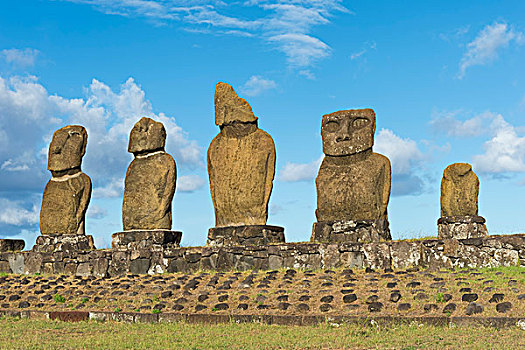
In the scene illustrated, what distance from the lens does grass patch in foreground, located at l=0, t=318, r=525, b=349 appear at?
26.4ft

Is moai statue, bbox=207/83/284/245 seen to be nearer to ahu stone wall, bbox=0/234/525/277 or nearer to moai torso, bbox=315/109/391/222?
A: ahu stone wall, bbox=0/234/525/277

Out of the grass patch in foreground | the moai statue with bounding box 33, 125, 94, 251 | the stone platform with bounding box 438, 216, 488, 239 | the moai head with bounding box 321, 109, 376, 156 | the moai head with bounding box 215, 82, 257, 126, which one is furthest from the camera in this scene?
the moai statue with bounding box 33, 125, 94, 251

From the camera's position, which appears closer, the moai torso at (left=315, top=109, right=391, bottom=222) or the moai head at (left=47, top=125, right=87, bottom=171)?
the moai torso at (left=315, top=109, right=391, bottom=222)

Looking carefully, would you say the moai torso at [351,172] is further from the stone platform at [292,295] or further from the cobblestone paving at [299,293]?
the cobblestone paving at [299,293]

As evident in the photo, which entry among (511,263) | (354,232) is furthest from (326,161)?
(511,263)

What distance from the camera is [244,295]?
11.1 metres

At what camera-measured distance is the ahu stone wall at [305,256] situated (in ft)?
42.2

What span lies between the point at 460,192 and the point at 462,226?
89 centimetres

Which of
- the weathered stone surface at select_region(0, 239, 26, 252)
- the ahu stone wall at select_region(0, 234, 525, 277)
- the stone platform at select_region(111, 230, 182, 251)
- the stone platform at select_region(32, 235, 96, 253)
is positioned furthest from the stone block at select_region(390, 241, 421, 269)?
the weathered stone surface at select_region(0, 239, 26, 252)

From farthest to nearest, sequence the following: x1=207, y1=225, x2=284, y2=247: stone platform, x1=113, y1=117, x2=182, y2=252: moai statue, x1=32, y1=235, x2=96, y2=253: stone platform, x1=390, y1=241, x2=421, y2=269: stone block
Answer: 1. x1=32, y1=235, x2=96, y2=253: stone platform
2. x1=113, y1=117, x2=182, y2=252: moai statue
3. x1=207, y1=225, x2=284, y2=247: stone platform
4. x1=390, y1=241, x2=421, y2=269: stone block

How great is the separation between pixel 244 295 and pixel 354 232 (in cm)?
398

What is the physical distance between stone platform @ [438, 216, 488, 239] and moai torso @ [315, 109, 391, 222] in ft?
5.79

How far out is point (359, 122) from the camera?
14828 millimetres

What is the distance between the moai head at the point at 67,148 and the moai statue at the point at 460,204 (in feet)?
32.3
